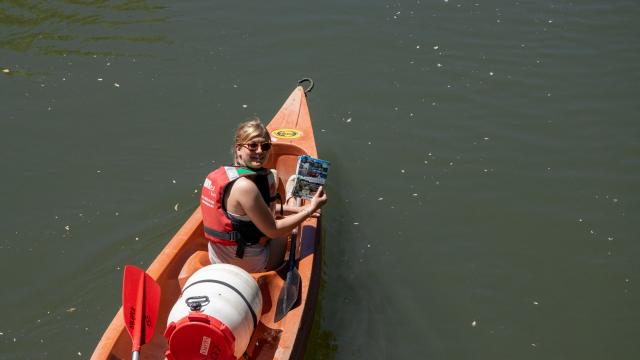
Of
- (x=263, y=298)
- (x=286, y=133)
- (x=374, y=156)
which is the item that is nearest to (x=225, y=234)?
(x=263, y=298)

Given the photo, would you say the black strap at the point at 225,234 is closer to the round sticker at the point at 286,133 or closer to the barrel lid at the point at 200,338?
the barrel lid at the point at 200,338

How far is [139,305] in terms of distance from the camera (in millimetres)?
3371

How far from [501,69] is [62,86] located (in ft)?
16.7

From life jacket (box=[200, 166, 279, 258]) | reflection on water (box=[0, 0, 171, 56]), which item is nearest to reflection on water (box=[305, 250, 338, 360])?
life jacket (box=[200, 166, 279, 258])

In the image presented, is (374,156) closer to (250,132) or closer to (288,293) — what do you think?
(288,293)

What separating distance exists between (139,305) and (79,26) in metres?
5.84

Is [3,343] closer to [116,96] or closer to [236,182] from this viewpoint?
[236,182]

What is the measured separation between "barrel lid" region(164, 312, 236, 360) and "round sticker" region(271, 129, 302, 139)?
262 centimetres

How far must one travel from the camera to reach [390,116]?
21.6ft

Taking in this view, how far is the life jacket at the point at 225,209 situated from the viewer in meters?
3.56

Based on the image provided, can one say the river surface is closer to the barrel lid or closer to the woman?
the woman

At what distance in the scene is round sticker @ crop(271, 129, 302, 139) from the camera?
547cm

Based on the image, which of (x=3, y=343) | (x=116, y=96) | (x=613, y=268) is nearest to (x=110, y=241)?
(x=3, y=343)

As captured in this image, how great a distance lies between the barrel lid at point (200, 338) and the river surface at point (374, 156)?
137 centimetres
